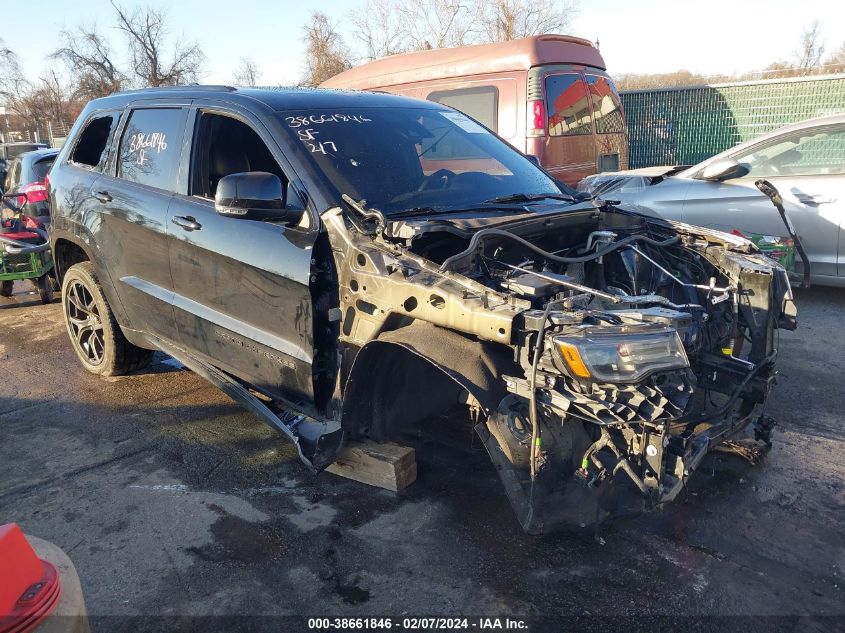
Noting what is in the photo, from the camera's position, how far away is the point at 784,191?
6.40 meters

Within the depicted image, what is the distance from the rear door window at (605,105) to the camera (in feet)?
29.7

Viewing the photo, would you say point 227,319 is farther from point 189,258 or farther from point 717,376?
point 717,376

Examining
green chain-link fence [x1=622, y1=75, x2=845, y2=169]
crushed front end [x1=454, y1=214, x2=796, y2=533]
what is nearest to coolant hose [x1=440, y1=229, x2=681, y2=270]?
crushed front end [x1=454, y1=214, x2=796, y2=533]

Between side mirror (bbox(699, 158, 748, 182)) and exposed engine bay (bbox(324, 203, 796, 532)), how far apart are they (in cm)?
270

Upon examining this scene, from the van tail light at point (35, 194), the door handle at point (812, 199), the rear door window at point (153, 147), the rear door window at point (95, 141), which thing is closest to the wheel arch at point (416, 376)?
the rear door window at point (153, 147)

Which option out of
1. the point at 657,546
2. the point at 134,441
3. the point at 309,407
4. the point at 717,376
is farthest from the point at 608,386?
the point at 134,441

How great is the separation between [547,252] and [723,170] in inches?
147

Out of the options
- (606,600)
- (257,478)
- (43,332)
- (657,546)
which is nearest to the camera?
(606,600)

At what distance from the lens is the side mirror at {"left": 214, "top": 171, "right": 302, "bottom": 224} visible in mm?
3074

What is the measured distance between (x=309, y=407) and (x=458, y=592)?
3.89 ft

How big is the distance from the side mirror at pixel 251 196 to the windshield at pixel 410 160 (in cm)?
31

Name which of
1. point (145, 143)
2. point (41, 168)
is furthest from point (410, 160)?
point (41, 168)

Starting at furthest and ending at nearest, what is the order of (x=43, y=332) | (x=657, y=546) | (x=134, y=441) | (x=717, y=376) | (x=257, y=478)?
(x=43, y=332)
(x=134, y=441)
(x=257, y=478)
(x=717, y=376)
(x=657, y=546)

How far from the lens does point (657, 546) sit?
2.88 m
